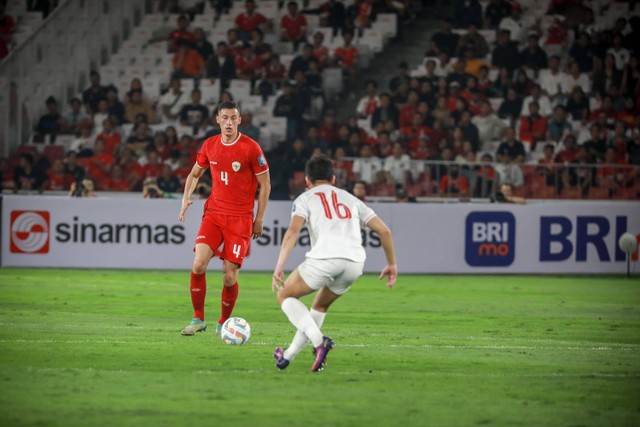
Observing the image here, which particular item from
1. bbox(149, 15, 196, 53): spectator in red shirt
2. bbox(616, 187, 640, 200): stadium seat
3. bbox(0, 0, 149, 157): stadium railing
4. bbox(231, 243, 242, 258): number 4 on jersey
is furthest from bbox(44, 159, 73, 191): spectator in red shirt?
bbox(231, 243, 242, 258): number 4 on jersey

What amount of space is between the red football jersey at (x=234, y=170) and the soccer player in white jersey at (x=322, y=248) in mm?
2966

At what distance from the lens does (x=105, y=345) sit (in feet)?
37.1

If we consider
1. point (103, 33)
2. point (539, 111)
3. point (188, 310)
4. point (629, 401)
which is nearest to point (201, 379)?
point (629, 401)

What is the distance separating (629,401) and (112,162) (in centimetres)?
1927

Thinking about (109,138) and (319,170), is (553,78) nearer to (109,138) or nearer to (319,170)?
(109,138)

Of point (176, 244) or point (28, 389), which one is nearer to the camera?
point (28, 389)

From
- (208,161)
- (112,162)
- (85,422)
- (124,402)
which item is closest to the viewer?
(85,422)

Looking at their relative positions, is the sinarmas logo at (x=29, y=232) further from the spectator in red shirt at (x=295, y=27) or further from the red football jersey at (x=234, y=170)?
the red football jersey at (x=234, y=170)

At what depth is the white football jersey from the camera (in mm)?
9359

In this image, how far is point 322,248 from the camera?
30.7 ft

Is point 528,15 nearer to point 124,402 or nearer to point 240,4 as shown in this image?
point 240,4

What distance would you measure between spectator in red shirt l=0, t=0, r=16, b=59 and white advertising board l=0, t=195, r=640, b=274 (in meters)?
9.42

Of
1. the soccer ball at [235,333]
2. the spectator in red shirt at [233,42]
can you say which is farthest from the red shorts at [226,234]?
the spectator in red shirt at [233,42]

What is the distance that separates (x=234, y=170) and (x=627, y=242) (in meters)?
12.2
